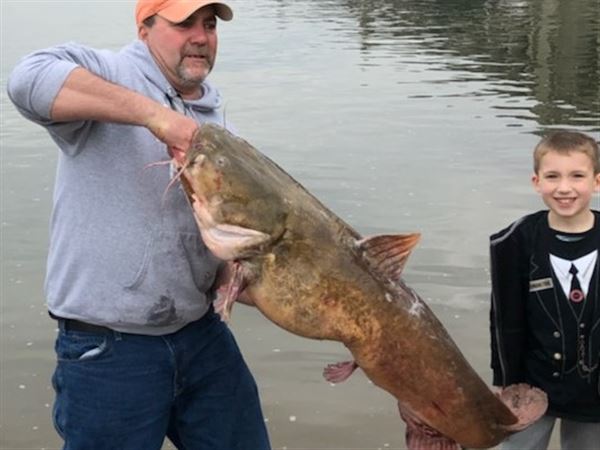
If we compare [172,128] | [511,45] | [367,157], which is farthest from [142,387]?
[511,45]

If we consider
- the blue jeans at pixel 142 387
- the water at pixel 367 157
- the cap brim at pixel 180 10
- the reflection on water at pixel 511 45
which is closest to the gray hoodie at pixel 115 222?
the blue jeans at pixel 142 387

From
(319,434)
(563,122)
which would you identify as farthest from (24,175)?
(563,122)

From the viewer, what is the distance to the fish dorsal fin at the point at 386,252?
113 inches

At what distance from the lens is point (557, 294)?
11.6ft

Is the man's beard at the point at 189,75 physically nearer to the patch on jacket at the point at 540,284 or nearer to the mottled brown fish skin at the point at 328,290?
the mottled brown fish skin at the point at 328,290

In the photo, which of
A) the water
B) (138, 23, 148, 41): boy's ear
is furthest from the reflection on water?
(138, 23, 148, 41): boy's ear

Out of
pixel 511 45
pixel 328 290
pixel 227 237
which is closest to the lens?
pixel 227 237

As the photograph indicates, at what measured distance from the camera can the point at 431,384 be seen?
9.58ft

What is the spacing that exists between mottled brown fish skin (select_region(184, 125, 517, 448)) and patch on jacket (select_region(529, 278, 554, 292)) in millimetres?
716

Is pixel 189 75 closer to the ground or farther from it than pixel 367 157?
farther from it

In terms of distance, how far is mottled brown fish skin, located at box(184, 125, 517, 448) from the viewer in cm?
269

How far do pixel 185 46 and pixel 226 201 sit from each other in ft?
2.47

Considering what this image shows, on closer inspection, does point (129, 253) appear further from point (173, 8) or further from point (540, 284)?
point (540, 284)

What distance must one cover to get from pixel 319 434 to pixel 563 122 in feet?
33.2
